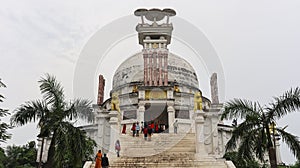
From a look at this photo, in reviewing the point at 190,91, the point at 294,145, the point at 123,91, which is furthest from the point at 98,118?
the point at 294,145

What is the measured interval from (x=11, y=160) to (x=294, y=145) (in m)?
24.1

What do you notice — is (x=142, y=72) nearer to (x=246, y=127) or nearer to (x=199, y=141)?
(x=199, y=141)

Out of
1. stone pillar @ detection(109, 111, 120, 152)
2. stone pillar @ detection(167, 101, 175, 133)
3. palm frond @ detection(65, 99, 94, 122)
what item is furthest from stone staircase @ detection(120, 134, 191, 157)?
stone pillar @ detection(167, 101, 175, 133)

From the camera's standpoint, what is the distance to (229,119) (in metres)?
12.6

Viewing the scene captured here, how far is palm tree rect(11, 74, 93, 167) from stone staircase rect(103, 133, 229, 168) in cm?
A: 240

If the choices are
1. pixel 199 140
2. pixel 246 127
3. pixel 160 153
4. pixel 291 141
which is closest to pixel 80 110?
pixel 160 153

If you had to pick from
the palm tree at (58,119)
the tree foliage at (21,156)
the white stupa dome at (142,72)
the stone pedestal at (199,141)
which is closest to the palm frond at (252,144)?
the stone pedestal at (199,141)

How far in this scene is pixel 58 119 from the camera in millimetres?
12141

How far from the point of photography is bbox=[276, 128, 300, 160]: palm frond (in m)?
11.5

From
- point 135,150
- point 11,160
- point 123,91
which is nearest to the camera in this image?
point 135,150

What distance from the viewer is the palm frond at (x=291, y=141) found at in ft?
37.7

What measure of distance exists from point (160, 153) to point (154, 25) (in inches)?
811

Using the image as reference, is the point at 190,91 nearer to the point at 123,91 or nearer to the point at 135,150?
the point at 123,91

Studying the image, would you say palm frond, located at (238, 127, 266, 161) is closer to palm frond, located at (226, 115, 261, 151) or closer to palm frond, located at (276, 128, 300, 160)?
palm frond, located at (226, 115, 261, 151)
